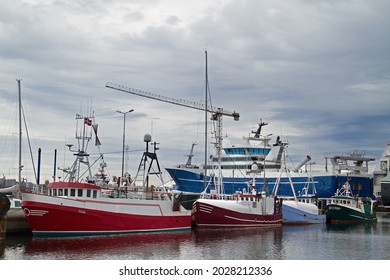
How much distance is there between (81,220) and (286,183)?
127 ft

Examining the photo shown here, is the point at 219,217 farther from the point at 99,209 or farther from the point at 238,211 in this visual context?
the point at 99,209

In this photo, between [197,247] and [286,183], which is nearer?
[197,247]

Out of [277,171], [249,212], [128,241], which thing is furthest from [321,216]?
[128,241]

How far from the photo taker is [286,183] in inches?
2436

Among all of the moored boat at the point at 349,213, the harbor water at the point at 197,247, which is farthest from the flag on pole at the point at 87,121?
the moored boat at the point at 349,213

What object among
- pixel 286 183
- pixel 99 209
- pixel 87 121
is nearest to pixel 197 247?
pixel 99 209

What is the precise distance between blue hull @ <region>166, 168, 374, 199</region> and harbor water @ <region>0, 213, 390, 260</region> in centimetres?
2838

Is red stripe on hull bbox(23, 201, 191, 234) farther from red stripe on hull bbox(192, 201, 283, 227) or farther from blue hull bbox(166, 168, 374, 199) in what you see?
blue hull bbox(166, 168, 374, 199)

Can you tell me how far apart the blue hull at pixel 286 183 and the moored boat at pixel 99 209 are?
28283 mm

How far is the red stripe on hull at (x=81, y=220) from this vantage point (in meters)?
26.5

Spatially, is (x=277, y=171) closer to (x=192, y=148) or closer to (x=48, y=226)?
(x=192, y=148)

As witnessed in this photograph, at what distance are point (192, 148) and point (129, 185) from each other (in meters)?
40.6
